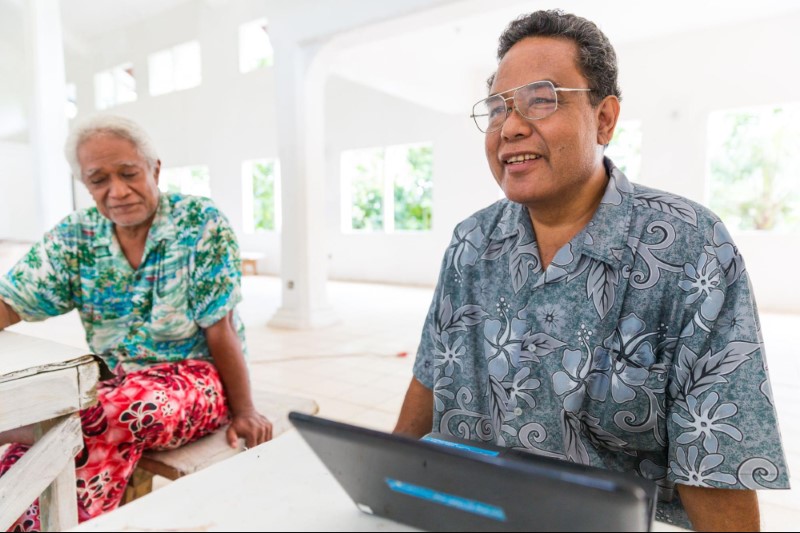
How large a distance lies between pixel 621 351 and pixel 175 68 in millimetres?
11347

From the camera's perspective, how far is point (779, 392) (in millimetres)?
3295

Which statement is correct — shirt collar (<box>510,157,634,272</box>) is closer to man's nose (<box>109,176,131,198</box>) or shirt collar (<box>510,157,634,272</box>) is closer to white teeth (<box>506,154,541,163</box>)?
white teeth (<box>506,154,541,163</box>)

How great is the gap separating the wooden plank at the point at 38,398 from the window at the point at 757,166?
22.6 feet

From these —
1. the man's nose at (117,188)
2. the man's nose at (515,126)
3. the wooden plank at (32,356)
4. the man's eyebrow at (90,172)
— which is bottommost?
the wooden plank at (32,356)

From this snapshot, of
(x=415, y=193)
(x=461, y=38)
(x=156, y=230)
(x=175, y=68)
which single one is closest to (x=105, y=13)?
(x=175, y=68)

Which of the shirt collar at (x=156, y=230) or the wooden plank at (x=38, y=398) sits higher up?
the shirt collar at (x=156, y=230)

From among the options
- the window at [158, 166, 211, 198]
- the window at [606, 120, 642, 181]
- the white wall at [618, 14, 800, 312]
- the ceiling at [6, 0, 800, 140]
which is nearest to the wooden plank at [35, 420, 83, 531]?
the ceiling at [6, 0, 800, 140]

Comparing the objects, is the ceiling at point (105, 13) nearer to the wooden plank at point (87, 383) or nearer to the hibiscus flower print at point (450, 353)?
the wooden plank at point (87, 383)

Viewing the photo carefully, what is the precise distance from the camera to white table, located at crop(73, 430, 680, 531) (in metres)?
0.58

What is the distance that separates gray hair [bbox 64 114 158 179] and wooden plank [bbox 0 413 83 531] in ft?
2.74

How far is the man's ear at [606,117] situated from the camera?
1057 millimetres

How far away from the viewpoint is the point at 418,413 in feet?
3.81

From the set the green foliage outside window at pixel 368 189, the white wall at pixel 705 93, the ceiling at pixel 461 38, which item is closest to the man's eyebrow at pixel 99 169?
the ceiling at pixel 461 38

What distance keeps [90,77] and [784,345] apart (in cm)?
1265
